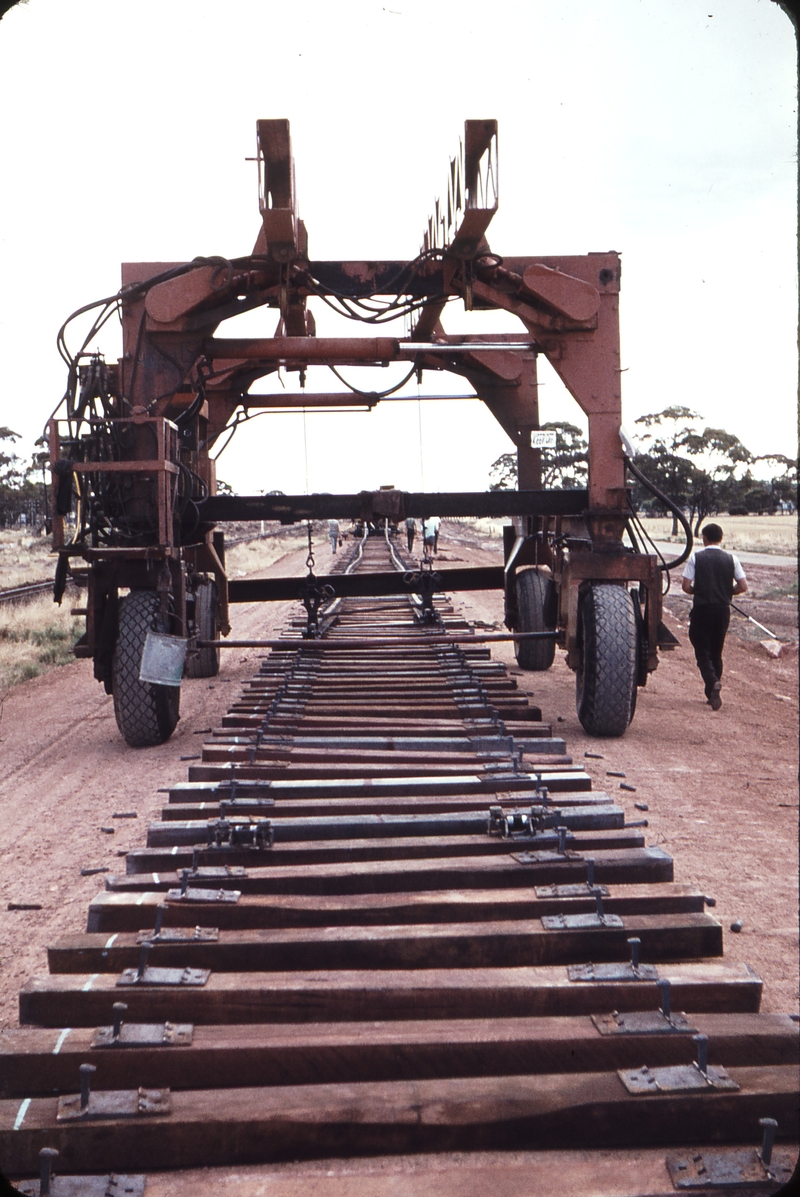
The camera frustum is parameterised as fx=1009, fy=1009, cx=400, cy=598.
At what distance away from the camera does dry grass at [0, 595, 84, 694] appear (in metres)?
13.3

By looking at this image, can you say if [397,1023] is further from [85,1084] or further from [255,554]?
[255,554]

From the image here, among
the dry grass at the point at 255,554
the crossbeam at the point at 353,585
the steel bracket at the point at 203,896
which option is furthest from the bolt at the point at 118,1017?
the dry grass at the point at 255,554

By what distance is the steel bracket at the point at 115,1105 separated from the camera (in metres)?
2.64

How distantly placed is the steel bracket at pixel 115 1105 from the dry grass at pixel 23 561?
20.3m

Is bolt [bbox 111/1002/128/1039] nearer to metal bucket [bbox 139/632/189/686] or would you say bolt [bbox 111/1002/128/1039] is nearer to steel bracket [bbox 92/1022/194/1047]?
steel bracket [bbox 92/1022/194/1047]

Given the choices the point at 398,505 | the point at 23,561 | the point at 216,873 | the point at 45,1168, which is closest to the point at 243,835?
the point at 216,873

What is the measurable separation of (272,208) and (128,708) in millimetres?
3774

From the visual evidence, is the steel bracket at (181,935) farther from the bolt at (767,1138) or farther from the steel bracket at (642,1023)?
the bolt at (767,1138)

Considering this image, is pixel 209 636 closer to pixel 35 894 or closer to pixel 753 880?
pixel 35 894

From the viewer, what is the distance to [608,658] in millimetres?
7516

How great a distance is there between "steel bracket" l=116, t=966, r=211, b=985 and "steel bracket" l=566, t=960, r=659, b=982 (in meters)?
1.16

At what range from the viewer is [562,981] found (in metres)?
3.14

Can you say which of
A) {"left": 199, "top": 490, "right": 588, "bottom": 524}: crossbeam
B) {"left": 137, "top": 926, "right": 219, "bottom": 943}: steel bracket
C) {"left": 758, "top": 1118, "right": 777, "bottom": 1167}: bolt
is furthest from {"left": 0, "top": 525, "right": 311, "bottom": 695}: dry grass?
{"left": 758, "top": 1118, "right": 777, "bottom": 1167}: bolt

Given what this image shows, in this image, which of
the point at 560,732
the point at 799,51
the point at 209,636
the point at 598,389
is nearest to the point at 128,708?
the point at 209,636
